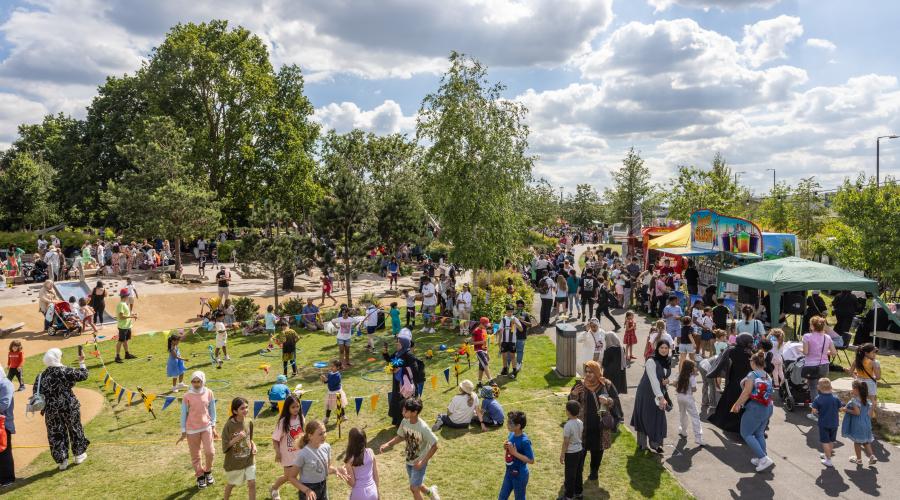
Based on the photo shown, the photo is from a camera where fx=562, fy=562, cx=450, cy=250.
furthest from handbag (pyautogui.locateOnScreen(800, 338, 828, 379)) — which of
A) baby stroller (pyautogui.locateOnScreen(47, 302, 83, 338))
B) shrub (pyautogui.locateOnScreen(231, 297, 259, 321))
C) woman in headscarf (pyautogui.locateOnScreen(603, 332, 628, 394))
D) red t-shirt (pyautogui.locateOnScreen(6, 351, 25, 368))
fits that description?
baby stroller (pyautogui.locateOnScreen(47, 302, 83, 338))

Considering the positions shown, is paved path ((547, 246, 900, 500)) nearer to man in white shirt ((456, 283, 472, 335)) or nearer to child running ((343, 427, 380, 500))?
child running ((343, 427, 380, 500))

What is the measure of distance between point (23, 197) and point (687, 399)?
50.9 meters

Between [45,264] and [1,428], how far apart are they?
71.7 feet

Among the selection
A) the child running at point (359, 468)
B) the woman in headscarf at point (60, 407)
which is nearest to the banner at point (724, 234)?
the child running at point (359, 468)

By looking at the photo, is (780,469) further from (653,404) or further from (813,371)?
(813,371)

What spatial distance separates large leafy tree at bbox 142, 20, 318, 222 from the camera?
3425 centimetres

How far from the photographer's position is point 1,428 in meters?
7.73

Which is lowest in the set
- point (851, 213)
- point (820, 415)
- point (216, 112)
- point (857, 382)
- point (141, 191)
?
point (820, 415)

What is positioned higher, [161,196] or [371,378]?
[161,196]

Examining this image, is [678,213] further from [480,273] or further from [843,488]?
[843,488]

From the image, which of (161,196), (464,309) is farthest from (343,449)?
(161,196)

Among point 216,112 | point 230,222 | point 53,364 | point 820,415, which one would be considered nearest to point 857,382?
point 820,415

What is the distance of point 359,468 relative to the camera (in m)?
A: 5.54

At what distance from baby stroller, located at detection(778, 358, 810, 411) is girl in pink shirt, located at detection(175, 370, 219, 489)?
383 inches
